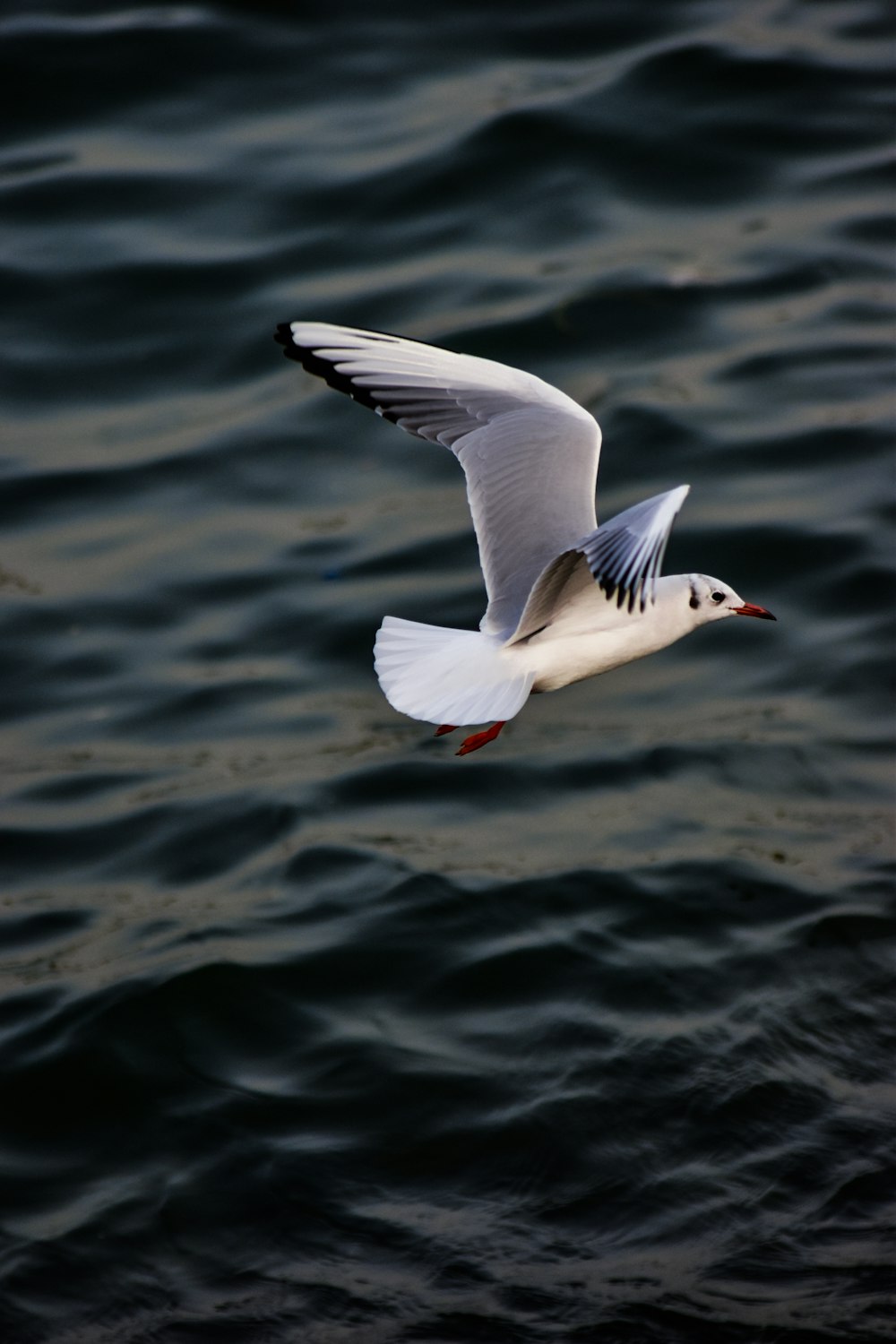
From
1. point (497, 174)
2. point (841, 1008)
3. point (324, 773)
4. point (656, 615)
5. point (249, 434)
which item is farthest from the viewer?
point (497, 174)

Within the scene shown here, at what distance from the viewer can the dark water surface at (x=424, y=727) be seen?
5801 millimetres

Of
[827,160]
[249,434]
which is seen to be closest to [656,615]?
[249,434]

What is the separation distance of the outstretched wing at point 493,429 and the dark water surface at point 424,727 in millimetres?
1923

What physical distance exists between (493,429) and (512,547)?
43 centimetres

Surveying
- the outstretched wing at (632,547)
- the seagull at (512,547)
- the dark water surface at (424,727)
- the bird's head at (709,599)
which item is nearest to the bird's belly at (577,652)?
the seagull at (512,547)

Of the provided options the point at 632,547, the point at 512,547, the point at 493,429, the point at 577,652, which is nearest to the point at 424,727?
the point at 493,429

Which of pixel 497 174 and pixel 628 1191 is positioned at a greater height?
pixel 497 174

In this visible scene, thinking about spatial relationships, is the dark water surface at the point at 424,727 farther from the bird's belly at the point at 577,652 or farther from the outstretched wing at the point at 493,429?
the outstretched wing at the point at 493,429

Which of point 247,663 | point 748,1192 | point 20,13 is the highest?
point 20,13

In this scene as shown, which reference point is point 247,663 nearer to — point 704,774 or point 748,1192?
point 704,774

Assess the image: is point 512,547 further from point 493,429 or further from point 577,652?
point 577,652

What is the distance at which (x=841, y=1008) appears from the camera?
262 inches

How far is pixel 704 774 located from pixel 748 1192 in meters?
2.42

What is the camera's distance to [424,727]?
8469 mm
